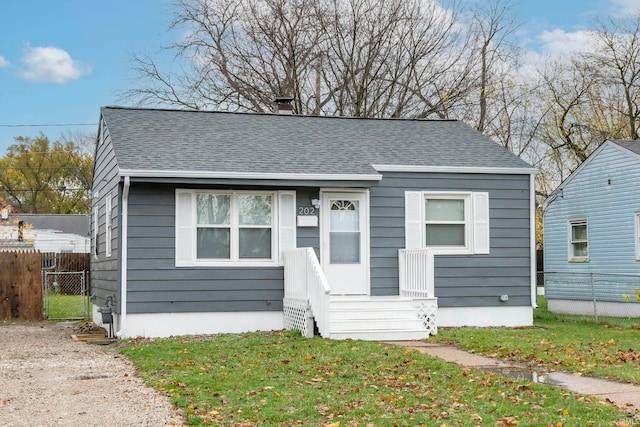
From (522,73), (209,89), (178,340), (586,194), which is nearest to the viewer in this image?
(178,340)

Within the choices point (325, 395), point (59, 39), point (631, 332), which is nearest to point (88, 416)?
point (325, 395)

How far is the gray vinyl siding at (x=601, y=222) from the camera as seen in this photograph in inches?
786

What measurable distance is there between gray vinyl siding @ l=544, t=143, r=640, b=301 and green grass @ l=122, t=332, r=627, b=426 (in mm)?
10214

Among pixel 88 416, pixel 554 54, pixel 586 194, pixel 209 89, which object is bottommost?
pixel 88 416

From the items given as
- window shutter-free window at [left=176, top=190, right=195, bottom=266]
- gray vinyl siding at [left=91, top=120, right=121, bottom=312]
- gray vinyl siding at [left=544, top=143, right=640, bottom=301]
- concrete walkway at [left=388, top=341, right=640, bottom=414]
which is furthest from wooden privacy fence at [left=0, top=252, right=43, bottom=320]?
gray vinyl siding at [left=544, top=143, right=640, bottom=301]

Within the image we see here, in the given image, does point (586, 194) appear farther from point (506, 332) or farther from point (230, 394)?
point (230, 394)

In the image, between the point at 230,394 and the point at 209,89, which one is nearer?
the point at 230,394

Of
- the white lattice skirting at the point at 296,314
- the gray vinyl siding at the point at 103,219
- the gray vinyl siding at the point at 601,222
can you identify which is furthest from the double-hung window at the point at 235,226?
the gray vinyl siding at the point at 601,222

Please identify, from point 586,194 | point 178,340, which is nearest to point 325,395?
point 178,340

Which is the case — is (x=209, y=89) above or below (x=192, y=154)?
above

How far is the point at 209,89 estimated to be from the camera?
31.2 meters

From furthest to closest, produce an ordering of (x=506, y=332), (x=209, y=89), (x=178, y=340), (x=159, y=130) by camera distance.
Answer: (x=209, y=89) < (x=159, y=130) < (x=506, y=332) < (x=178, y=340)

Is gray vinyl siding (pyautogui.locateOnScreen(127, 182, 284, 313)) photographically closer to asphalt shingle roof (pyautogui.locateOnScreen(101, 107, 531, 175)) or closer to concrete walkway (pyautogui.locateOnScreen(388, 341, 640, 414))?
asphalt shingle roof (pyautogui.locateOnScreen(101, 107, 531, 175))

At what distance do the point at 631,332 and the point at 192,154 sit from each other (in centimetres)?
854
